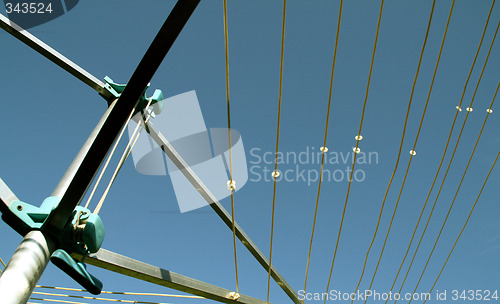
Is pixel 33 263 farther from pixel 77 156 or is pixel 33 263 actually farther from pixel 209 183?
pixel 209 183

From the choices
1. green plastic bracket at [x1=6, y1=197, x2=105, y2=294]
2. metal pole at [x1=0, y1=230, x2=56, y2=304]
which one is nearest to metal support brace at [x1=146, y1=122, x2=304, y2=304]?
green plastic bracket at [x1=6, y1=197, x2=105, y2=294]

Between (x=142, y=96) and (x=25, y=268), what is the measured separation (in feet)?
4.80

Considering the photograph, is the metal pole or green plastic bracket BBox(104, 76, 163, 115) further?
green plastic bracket BBox(104, 76, 163, 115)

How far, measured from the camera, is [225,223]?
2564mm

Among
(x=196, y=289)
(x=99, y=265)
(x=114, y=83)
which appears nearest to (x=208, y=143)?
(x=114, y=83)

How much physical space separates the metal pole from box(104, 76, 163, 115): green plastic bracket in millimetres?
1286

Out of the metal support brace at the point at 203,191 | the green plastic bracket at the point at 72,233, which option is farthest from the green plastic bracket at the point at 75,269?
the metal support brace at the point at 203,191

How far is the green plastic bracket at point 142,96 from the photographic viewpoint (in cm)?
247

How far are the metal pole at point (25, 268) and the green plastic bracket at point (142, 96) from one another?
1.29m

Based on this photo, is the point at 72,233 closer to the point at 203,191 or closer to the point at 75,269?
the point at 75,269

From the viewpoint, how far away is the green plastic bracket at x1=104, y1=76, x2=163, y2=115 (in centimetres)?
247

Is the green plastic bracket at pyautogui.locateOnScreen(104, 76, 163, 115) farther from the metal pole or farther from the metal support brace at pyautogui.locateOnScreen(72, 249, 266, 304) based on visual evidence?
the metal pole

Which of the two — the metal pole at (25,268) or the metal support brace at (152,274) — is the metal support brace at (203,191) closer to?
the metal support brace at (152,274)

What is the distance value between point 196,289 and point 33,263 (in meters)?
0.84
